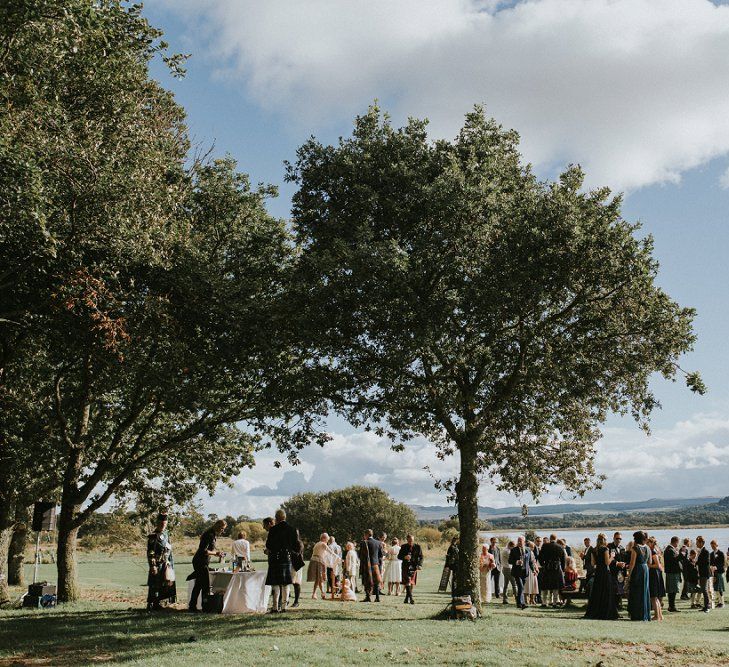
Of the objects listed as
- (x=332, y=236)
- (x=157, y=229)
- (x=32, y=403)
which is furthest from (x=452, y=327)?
(x=32, y=403)

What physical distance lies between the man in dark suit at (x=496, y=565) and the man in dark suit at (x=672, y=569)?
5.38 metres

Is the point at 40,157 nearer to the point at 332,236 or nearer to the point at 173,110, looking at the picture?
the point at 332,236

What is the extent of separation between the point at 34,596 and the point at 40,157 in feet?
44.2

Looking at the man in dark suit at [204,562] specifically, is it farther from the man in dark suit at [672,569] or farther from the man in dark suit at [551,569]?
the man in dark suit at [672,569]

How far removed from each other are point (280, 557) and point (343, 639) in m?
4.09

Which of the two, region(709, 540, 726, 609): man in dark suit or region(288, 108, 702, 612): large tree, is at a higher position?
region(288, 108, 702, 612): large tree

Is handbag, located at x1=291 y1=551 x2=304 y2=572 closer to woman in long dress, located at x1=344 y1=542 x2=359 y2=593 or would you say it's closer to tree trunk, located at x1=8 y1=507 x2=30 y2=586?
woman in long dress, located at x1=344 y1=542 x2=359 y2=593

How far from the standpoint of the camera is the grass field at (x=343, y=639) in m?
11.5

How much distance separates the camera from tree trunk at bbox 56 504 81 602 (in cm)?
2166

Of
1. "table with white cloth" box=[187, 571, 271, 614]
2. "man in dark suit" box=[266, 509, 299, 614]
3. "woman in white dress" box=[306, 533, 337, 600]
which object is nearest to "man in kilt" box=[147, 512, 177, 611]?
"table with white cloth" box=[187, 571, 271, 614]

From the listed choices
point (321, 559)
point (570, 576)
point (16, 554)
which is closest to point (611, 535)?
point (570, 576)

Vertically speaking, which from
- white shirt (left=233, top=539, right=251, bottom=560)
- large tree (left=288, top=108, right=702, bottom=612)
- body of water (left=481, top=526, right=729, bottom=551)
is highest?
large tree (left=288, top=108, right=702, bottom=612)

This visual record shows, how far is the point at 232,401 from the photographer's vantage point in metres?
21.4

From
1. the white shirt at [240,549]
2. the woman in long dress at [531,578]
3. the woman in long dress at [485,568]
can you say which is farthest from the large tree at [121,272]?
the woman in long dress at [531,578]
